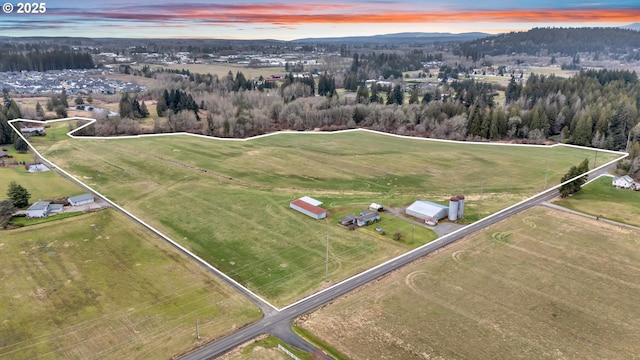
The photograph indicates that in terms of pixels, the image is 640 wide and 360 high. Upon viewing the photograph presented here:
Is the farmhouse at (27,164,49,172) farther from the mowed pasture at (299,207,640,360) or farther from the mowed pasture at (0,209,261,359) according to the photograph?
the mowed pasture at (299,207,640,360)

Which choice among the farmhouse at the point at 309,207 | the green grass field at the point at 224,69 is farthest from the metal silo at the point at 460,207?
the green grass field at the point at 224,69

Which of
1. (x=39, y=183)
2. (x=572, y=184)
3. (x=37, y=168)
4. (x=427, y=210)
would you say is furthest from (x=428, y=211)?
(x=37, y=168)

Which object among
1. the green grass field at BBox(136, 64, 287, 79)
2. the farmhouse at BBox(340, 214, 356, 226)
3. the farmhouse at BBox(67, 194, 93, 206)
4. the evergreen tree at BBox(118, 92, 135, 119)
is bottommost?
the farmhouse at BBox(340, 214, 356, 226)

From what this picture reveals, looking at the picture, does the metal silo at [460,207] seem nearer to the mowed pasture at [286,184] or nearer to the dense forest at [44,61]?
the mowed pasture at [286,184]

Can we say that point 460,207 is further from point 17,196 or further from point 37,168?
point 37,168

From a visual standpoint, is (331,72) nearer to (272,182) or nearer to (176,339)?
(272,182)

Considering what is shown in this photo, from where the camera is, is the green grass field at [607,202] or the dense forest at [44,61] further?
the dense forest at [44,61]

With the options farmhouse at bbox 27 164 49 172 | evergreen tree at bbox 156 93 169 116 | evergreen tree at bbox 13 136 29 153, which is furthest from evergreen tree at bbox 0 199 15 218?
evergreen tree at bbox 156 93 169 116
